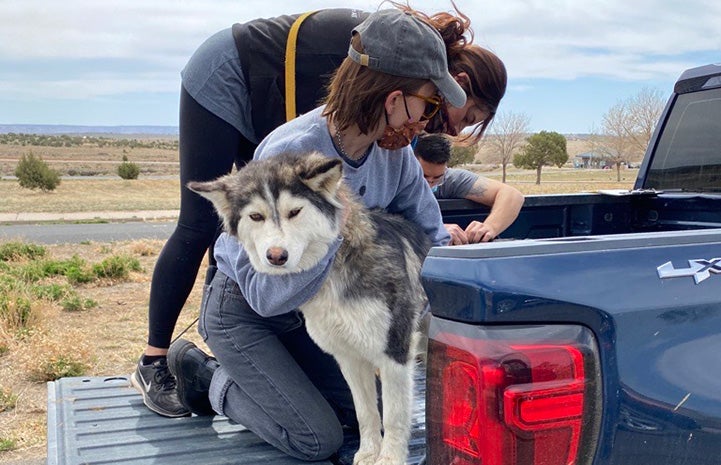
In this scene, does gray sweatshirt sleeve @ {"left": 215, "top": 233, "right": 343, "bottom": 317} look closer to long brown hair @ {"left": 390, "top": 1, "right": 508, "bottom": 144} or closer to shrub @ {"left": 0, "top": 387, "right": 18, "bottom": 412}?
long brown hair @ {"left": 390, "top": 1, "right": 508, "bottom": 144}

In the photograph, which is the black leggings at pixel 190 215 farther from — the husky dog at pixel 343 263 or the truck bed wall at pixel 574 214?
the truck bed wall at pixel 574 214

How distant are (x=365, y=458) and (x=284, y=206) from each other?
1080 mm

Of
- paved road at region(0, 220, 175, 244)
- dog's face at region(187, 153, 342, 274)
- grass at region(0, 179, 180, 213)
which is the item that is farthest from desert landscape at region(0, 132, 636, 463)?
grass at region(0, 179, 180, 213)

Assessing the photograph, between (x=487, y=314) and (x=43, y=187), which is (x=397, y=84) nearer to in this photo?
(x=487, y=314)

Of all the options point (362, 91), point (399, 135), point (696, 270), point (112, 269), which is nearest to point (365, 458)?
point (399, 135)

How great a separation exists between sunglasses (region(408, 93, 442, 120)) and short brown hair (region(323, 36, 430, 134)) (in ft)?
0.21

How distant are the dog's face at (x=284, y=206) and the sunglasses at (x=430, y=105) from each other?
522 mm

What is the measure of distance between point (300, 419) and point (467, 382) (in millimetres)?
1439

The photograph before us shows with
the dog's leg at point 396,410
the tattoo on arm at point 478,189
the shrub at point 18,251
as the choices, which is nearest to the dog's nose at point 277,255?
the dog's leg at point 396,410

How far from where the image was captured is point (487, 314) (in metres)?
1.65

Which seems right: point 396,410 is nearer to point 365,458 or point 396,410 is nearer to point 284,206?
point 365,458

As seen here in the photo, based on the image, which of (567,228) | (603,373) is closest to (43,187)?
(567,228)

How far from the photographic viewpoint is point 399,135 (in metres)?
3.17

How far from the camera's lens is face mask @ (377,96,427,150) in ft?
10.3
